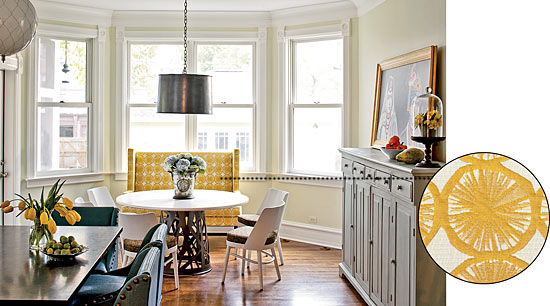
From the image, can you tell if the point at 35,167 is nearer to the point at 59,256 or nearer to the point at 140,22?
the point at 140,22

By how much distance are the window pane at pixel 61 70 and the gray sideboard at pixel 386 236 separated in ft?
10.6

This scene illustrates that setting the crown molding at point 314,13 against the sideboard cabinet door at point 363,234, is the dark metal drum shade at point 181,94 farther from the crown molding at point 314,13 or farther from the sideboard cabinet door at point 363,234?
the crown molding at point 314,13

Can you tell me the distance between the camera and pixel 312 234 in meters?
5.76

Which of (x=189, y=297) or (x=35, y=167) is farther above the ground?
(x=35, y=167)

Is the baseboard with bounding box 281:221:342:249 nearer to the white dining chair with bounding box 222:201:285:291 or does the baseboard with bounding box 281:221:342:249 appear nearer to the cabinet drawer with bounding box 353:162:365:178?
the white dining chair with bounding box 222:201:285:291

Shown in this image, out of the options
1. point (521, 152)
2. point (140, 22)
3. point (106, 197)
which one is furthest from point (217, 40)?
point (521, 152)

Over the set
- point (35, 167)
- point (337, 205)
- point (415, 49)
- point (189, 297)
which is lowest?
point (189, 297)

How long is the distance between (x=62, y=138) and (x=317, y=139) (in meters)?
2.82

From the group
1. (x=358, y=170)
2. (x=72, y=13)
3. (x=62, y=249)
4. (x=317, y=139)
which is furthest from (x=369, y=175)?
(x=72, y=13)

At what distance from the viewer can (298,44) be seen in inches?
232

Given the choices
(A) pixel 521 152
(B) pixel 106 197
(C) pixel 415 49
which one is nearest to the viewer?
(A) pixel 521 152

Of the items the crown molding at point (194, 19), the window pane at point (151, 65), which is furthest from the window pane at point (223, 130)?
the crown molding at point (194, 19)

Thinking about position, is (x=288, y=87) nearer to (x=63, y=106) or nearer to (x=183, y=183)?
(x=183, y=183)

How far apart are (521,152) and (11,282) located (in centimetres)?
180
